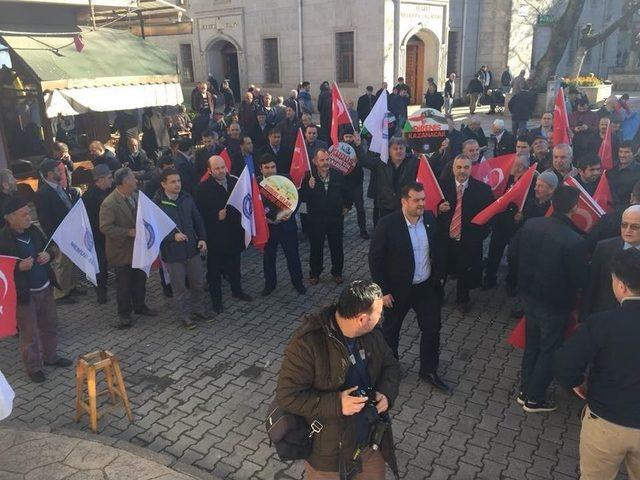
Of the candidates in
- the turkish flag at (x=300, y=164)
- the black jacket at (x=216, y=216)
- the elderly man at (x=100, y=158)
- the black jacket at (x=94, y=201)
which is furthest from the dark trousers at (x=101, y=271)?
the turkish flag at (x=300, y=164)

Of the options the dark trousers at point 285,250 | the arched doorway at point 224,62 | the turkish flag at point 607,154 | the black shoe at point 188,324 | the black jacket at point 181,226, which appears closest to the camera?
the black jacket at point 181,226

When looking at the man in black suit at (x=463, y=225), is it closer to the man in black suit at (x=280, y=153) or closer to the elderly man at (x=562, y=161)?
the elderly man at (x=562, y=161)

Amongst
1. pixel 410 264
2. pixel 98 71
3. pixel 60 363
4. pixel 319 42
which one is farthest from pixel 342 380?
pixel 319 42

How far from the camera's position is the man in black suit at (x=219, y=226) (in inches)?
268

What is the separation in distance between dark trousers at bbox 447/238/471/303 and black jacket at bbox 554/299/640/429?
3.45 meters

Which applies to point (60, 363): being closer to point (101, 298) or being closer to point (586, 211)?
point (101, 298)

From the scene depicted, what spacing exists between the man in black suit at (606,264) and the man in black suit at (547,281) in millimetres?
85

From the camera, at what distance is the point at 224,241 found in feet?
22.8

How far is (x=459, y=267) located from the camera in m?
6.67

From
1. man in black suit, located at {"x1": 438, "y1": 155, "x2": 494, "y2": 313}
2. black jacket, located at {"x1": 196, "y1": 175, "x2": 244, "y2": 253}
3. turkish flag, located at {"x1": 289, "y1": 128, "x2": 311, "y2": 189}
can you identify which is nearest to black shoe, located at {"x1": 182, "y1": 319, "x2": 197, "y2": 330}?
black jacket, located at {"x1": 196, "y1": 175, "x2": 244, "y2": 253}

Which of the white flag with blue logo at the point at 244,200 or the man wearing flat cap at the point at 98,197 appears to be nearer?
the white flag with blue logo at the point at 244,200

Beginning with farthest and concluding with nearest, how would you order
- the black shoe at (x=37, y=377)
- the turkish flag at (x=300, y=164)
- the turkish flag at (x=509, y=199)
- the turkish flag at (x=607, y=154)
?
1. the turkish flag at (x=607, y=154)
2. the turkish flag at (x=300, y=164)
3. the turkish flag at (x=509, y=199)
4. the black shoe at (x=37, y=377)

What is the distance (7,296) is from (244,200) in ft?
9.27

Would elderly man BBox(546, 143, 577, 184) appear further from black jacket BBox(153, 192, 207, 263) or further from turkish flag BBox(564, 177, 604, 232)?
black jacket BBox(153, 192, 207, 263)
